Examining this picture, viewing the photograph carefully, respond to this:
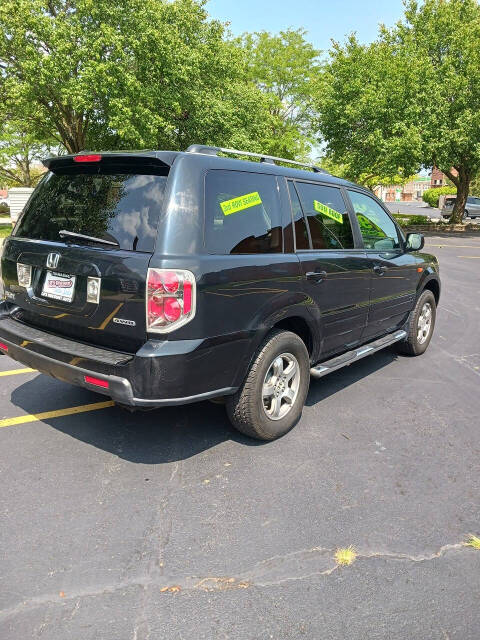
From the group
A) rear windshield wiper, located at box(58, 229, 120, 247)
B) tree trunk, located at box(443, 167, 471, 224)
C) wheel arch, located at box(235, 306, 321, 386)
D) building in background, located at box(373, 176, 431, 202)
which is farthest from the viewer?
building in background, located at box(373, 176, 431, 202)

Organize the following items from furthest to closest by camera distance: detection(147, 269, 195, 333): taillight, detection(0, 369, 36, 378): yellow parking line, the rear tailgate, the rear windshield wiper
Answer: detection(0, 369, 36, 378): yellow parking line, the rear windshield wiper, the rear tailgate, detection(147, 269, 195, 333): taillight

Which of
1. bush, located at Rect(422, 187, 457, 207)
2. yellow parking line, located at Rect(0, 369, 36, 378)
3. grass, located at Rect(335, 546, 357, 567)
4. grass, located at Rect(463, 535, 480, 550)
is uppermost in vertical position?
bush, located at Rect(422, 187, 457, 207)

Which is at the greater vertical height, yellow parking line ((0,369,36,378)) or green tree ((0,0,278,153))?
green tree ((0,0,278,153))

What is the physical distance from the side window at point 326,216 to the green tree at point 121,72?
17290 millimetres

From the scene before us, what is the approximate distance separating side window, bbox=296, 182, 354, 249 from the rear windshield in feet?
4.38

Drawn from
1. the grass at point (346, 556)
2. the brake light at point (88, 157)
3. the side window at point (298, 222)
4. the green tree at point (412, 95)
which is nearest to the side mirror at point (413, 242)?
the side window at point (298, 222)

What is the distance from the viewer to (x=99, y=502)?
105 inches

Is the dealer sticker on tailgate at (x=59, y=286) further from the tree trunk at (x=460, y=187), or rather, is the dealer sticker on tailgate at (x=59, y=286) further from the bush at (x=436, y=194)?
the bush at (x=436, y=194)

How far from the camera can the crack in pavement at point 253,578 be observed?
6.60 ft

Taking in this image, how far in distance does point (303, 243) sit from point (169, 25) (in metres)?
21.6

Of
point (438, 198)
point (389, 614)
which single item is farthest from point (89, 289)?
point (438, 198)

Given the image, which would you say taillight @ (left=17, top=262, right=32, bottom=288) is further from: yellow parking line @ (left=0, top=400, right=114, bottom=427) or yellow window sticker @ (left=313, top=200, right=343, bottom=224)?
yellow window sticker @ (left=313, top=200, right=343, bottom=224)

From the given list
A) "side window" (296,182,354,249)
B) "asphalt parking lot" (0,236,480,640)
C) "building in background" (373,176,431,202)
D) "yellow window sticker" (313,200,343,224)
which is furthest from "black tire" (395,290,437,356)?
"building in background" (373,176,431,202)

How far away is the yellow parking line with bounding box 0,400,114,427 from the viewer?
11.9ft
